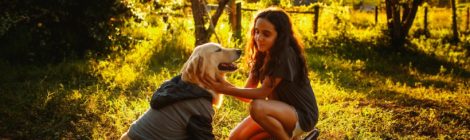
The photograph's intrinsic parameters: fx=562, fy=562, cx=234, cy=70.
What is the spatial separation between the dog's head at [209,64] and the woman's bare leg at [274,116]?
0.39 m

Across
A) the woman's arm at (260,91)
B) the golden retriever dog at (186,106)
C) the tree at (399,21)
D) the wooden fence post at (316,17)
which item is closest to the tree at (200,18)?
the woman's arm at (260,91)

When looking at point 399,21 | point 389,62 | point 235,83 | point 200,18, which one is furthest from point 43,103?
point 399,21

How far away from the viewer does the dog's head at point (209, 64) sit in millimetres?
3704

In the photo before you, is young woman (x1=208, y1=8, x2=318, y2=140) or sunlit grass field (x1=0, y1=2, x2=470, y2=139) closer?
young woman (x1=208, y1=8, x2=318, y2=140)

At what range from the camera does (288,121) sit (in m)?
4.14

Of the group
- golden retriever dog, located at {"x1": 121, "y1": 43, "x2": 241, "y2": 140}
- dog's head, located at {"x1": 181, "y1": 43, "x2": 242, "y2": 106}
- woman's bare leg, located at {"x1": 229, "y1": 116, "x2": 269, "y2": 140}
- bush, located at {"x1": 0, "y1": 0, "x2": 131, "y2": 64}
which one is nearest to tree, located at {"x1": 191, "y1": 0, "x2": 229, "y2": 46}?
bush, located at {"x1": 0, "y1": 0, "x2": 131, "y2": 64}

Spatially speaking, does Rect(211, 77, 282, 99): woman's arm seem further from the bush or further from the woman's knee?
the bush

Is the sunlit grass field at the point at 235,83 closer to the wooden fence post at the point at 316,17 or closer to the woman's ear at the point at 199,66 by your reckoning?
the wooden fence post at the point at 316,17

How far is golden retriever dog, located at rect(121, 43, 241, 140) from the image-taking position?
3609 mm

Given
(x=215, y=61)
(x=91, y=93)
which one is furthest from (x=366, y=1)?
(x=215, y=61)

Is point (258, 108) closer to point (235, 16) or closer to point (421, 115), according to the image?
point (421, 115)

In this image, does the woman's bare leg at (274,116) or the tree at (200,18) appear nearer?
the woman's bare leg at (274,116)

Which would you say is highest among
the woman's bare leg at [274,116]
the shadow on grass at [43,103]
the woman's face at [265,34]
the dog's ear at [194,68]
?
the woman's face at [265,34]

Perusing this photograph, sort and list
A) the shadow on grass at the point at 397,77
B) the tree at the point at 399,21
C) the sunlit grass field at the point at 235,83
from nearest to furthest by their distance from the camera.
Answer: the sunlit grass field at the point at 235,83 → the shadow on grass at the point at 397,77 → the tree at the point at 399,21
